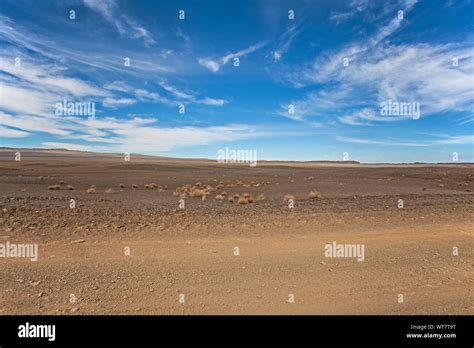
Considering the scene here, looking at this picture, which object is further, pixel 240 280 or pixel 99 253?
pixel 99 253

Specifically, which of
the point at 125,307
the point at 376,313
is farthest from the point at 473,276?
the point at 125,307

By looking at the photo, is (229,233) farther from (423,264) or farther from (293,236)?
(423,264)

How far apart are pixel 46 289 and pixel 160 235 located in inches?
149

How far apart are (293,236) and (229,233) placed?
1.93m

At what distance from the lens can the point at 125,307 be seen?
15.5 feet

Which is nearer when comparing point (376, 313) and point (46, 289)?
point (376, 313)

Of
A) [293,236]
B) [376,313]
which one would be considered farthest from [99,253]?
[376,313]

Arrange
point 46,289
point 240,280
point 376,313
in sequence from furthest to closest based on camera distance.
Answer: point 240,280 < point 46,289 < point 376,313

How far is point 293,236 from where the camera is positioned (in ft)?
29.5
